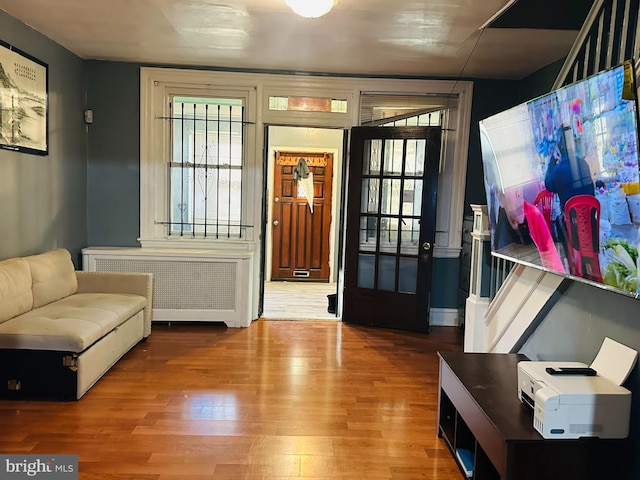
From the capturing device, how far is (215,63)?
440 centimetres

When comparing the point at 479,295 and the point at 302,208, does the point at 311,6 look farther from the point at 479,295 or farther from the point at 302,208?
the point at 302,208

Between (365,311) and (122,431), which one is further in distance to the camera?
(365,311)

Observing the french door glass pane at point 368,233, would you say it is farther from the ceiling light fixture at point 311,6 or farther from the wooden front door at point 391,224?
the ceiling light fixture at point 311,6

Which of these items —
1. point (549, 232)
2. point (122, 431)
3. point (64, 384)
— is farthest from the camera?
point (64, 384)

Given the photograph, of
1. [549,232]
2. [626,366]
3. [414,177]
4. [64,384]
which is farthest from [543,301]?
[64,384]

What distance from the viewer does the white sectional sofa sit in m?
2.78

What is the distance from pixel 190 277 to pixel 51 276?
3.93 ft

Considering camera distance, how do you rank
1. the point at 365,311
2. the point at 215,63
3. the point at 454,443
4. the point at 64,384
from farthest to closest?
the point at 365,311 < the point at 215,63 < the point at 64,384 < the point at 454,443

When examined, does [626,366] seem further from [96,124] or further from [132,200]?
[96,124]

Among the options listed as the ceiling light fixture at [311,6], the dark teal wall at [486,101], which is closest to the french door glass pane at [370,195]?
the dark teal wall at [486,101]

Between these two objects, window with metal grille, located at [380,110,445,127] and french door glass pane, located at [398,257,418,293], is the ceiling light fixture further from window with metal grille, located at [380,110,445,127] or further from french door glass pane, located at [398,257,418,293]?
french door glass pane, located at [398,257,418,293]

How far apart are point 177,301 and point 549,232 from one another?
3.35 metres

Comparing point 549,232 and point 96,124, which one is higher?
point 96,124

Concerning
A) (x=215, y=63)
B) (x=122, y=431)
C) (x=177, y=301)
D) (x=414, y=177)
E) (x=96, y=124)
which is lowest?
(x=122, y=431)
